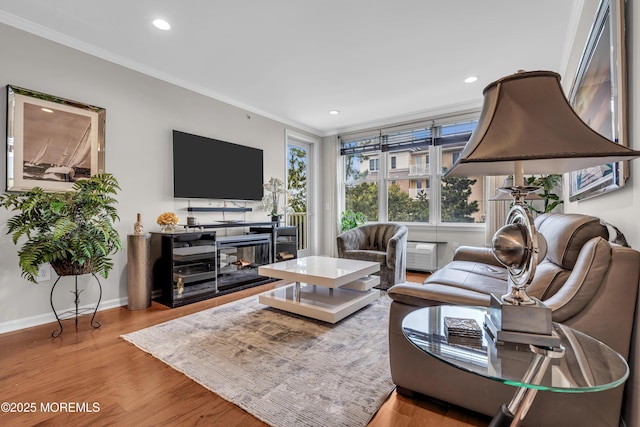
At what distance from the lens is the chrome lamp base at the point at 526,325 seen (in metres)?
0.88

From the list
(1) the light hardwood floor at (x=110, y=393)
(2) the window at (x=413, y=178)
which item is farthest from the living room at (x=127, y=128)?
(2) the window at (x=413, y=178)

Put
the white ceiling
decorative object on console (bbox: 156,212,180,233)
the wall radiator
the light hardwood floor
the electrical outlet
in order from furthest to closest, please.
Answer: the wall radiator → decorative object on console (bbox: 156,212,180,233) → the electrical outlet → the white ceiling → the light hardwood floor

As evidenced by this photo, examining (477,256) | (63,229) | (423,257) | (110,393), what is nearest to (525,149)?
(110,393)

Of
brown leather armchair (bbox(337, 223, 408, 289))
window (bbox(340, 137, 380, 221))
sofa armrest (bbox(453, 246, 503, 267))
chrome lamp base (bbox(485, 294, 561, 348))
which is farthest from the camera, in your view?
window (bbox(340, 137, 380, 221))

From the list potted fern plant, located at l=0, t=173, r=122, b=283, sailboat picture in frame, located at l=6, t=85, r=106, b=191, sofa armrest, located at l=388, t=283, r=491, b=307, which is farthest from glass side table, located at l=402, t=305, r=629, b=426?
sailboat picture in frame, located at l=6, t=85, r=106, b=191

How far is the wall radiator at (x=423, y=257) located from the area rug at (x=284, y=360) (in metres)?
2.04

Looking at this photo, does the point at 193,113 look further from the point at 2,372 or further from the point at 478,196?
the point at 478,196

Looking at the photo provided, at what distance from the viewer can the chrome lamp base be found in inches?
34.5

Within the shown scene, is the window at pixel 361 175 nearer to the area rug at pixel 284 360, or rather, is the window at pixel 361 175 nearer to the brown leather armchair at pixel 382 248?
the brown leather armchair at pixel 382 248

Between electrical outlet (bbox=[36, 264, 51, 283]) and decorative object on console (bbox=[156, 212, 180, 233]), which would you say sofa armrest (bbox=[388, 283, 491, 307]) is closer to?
decorative object on console (bbox=[156, 212, 180, 233])

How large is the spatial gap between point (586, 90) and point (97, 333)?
3.91 m

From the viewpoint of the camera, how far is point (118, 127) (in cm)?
299

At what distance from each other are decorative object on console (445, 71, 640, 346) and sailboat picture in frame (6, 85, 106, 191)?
10.5 ft

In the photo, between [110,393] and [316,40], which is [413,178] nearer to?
[316,40]
